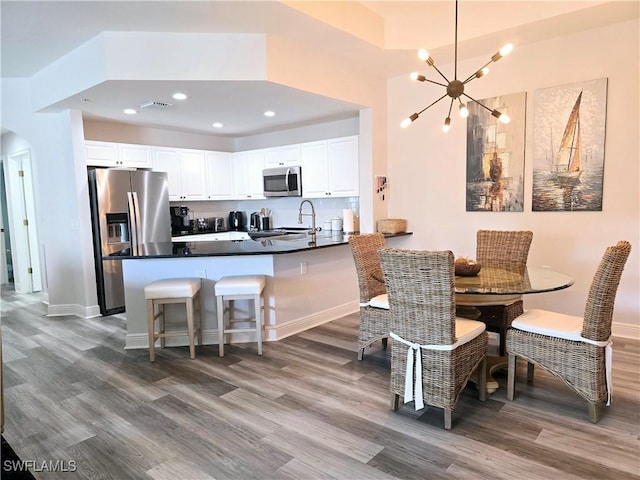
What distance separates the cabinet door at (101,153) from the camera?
510 cm

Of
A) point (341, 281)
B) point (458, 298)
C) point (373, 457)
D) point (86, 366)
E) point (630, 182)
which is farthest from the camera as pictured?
point (341, 281)

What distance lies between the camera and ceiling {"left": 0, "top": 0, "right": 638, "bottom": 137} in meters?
3.07

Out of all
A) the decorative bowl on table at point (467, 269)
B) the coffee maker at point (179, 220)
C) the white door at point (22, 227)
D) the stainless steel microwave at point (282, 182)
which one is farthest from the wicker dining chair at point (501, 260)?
the white door at point (22, 227)

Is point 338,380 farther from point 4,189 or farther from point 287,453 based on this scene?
point 4,189

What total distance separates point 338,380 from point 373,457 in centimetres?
A: 92

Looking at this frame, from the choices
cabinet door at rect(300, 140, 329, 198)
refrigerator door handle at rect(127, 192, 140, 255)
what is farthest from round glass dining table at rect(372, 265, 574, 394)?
refrigerator door handle at rect(127, 192, 140, 255)

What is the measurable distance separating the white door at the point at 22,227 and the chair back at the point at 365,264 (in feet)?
17.4

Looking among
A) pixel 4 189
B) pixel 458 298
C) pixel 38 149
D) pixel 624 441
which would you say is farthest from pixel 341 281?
pixel 4 189

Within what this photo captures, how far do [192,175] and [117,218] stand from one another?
1.57 metres

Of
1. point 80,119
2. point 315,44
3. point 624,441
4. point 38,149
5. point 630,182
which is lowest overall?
point 624,441

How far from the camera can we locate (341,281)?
15.3 ft

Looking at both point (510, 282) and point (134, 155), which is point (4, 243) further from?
point (510, 282)

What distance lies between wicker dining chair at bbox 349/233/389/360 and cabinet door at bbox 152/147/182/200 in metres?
3.70

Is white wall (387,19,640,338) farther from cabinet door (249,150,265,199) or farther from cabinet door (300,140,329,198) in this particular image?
cabinet door (249,150,265,199)
